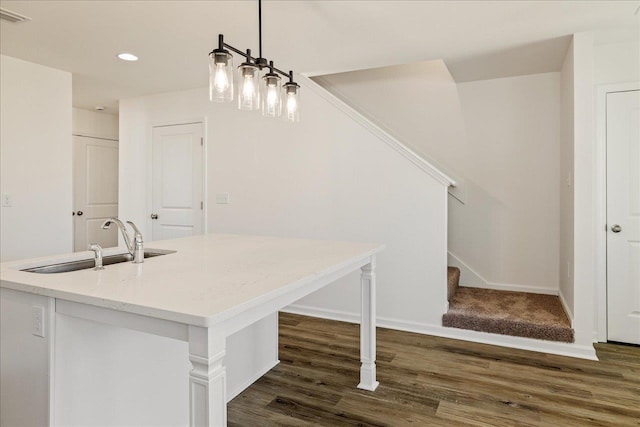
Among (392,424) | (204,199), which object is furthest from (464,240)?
(204,199)

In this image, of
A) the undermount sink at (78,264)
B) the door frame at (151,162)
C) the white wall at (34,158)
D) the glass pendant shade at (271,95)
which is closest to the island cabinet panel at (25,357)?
the undermount sink at (78,264)

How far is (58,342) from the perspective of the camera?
138cm

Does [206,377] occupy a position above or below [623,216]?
below

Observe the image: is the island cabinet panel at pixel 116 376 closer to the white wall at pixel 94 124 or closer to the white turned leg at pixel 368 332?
the white turned leg at pixel 368 332

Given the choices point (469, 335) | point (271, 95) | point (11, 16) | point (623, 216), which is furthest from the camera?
point (469, 335)

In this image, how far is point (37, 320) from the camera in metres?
1.39

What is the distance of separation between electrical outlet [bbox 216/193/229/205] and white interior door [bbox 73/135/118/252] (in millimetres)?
2292

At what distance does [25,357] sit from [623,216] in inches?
153

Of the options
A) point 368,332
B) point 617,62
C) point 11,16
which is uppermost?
point 11,16

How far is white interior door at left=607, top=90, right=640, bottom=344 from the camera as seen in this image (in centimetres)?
305

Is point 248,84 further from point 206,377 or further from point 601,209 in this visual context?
point 601,209

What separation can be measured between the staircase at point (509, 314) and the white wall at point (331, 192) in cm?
23

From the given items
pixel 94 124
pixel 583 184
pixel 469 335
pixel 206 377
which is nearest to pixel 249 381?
pixel 206 377

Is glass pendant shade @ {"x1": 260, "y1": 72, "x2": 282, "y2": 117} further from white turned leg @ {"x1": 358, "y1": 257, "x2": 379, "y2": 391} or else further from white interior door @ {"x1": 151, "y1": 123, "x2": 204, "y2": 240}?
white interior door @ {"x1": 151, "y1": 123, "x2": 204, "y2": 240}
